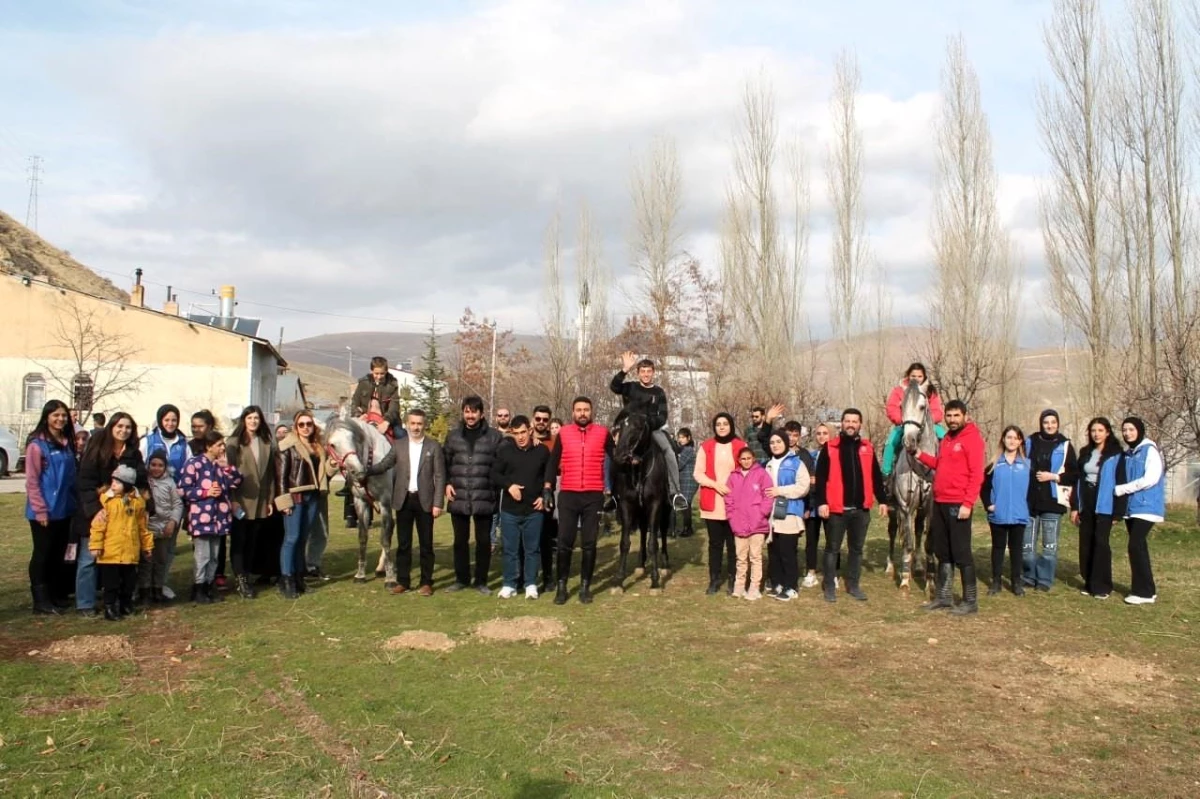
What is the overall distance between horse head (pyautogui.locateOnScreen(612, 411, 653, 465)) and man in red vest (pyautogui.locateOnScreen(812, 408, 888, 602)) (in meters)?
1.93

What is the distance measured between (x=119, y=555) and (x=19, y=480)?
816 inches

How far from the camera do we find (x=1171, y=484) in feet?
78.0

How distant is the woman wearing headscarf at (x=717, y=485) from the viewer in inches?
375

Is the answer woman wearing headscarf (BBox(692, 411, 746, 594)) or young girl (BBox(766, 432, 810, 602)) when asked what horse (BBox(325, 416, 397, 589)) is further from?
young girl (BBox(766, 432, 810, 602))

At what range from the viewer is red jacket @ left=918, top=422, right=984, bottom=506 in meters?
8.38

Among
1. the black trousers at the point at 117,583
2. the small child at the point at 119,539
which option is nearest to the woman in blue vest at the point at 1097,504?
the small child at the point at 119,539

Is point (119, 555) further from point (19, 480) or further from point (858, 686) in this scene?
point (19, 480)

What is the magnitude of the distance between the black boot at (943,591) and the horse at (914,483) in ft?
1.30

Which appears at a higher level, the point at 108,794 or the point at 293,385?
the point at 293,385

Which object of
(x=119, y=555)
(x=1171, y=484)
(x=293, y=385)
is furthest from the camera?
(x=293, y=385)

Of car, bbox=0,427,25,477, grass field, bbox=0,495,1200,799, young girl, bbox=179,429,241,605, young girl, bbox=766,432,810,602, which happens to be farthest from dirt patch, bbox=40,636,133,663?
car, bbox=0,427,25,477

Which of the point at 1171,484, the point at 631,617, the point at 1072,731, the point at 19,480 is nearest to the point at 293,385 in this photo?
the point at 19,480

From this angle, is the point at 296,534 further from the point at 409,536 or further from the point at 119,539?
the point at 119,539

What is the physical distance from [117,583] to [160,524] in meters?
0.67
